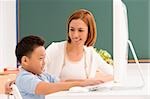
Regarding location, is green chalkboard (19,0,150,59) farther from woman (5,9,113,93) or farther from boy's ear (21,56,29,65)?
boy's ear (21,56,29,65)

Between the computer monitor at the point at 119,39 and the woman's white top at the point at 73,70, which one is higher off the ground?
the computer monitor at the point at 119,39

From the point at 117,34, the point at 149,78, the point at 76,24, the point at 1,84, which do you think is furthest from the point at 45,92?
the point at 149,78

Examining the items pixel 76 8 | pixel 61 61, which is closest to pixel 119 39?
pixel 61 61

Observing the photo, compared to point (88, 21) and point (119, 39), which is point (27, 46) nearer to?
point (119, 39)

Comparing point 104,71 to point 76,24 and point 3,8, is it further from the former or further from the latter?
point 3,8

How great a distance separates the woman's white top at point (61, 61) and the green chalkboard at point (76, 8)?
0.76m

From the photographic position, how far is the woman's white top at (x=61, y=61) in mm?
1674

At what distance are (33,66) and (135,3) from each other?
4.70 feet

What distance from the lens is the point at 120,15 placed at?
4.12 feet

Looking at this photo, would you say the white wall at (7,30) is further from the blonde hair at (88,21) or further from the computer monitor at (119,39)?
the computer monitor at (119,39)

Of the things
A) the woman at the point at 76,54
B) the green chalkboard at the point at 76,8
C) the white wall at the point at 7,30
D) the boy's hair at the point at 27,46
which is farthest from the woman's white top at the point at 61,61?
the white wall at the point at 7,30

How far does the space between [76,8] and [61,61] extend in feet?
3.20

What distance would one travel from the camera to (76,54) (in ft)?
5.61

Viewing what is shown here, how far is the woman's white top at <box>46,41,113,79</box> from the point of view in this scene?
1.67 metres
